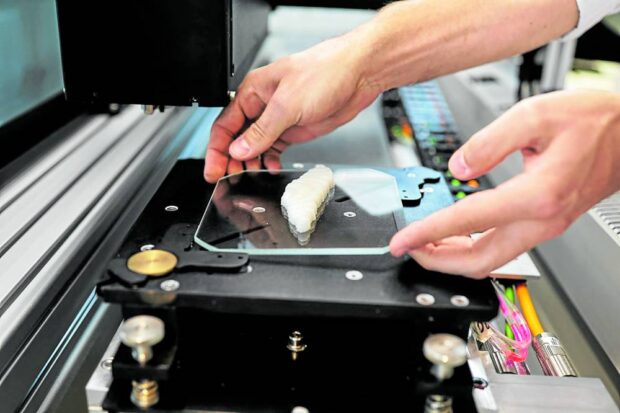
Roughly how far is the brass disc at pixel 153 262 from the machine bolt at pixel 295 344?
0.55 feet

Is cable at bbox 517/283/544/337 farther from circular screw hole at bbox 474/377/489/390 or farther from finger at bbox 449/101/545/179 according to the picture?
finger at bbox 449/101/545/179

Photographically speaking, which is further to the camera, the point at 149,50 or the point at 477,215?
the point at 149,50

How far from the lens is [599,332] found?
1.00 meters

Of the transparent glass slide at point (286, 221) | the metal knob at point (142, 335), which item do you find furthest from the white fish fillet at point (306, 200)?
the metal knob at point (142, 335)

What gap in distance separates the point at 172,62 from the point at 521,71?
1098mm

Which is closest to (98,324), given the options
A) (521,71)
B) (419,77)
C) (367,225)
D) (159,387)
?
(159,387)

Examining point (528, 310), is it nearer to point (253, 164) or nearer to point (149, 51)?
point (253, 164)

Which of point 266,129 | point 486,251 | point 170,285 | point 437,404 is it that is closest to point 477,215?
point 486,251

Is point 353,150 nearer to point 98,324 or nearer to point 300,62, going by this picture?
point 300,62

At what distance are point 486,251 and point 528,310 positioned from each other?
0.37 m

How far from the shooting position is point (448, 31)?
1138mm

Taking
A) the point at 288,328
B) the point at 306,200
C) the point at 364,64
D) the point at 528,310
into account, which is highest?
the point at 364,64

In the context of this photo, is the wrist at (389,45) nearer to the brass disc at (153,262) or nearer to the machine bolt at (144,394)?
the brass disc at (153,262)

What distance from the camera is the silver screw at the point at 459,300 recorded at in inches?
27.8
